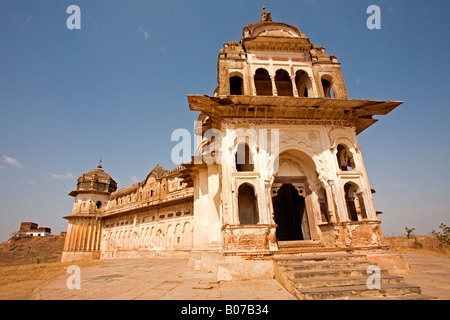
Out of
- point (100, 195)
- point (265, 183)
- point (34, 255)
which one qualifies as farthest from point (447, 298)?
point (34, 255)

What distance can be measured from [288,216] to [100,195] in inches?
1281

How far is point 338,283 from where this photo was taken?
489cm

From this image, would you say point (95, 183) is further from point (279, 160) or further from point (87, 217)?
point (279, 160)

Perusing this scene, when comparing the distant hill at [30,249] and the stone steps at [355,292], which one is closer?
the stone steps at [355,292]

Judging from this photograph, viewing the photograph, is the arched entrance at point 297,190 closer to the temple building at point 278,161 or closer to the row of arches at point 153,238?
the temple building at point 278,161

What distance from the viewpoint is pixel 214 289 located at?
5457mm

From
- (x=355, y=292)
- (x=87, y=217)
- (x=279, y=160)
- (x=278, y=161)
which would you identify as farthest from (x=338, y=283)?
(x=87, y=217)

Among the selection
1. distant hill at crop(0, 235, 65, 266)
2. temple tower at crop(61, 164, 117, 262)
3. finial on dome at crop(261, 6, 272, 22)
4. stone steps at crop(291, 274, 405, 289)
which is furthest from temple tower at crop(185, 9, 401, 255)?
distant hill at crop(0, 235, 65, 266)

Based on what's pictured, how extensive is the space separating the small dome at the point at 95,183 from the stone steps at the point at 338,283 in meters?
35.8

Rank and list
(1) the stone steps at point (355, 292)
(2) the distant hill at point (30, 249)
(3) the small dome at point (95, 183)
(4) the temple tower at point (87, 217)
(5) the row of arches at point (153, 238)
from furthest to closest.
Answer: (3) the small dome at point (95, 183) → (2) the distant hill at point (30, 249) → (4) the temple tower at point (87, 217) → (5) the row of arches at point (153, 238) → (1) the stone steps at point (355, 292)

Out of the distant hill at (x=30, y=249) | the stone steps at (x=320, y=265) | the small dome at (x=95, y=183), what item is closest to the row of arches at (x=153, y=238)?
the small dome at (x=95, y=183)

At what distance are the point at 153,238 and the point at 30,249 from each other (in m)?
29.0

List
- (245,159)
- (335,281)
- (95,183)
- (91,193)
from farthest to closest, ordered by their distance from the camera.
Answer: (95,183) < (91,193) < (245,159) < (335,281)

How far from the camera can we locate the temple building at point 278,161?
8.00m
